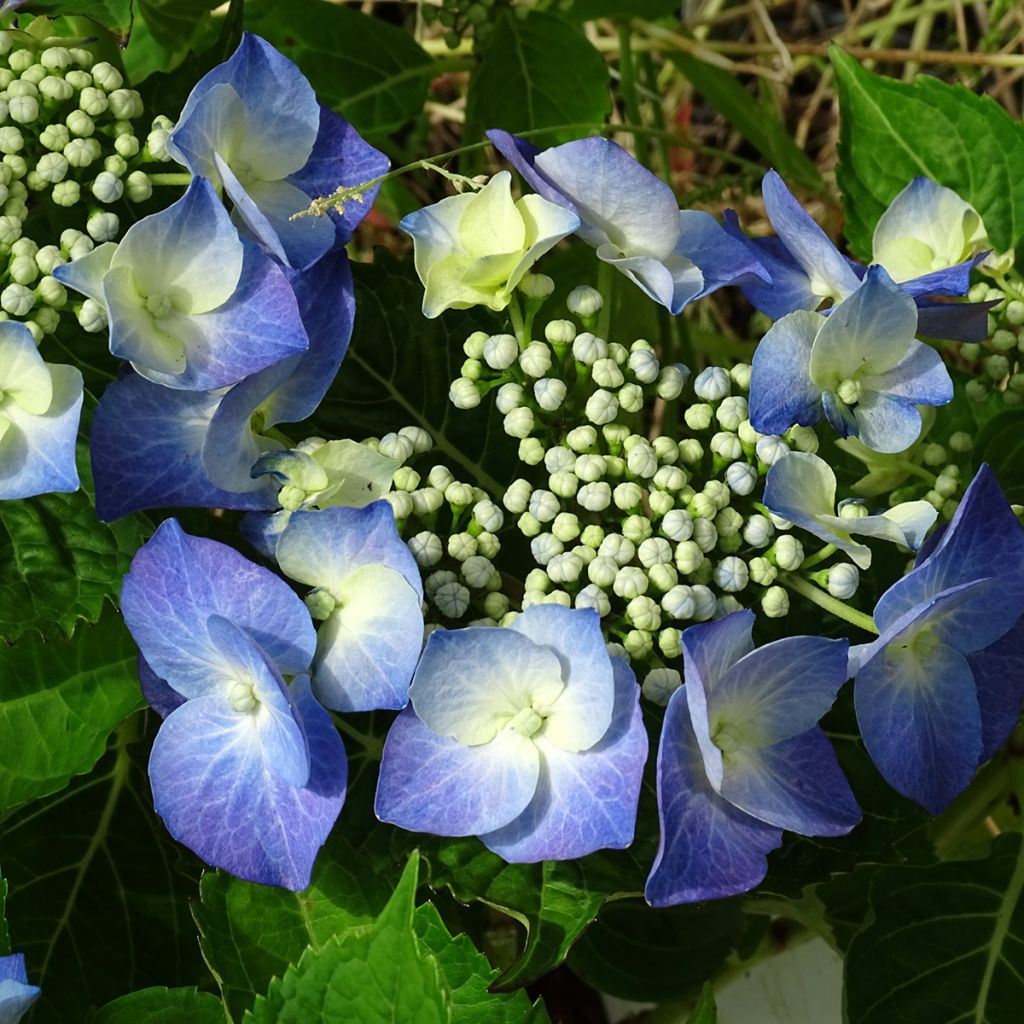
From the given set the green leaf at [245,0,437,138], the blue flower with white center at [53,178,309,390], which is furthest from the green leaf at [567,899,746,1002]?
the green leaf at [245,0,437,138]

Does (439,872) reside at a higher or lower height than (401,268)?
lower

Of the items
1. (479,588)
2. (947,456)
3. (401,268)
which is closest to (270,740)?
(479,588)

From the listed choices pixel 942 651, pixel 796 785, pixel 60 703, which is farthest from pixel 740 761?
pixel 60 703

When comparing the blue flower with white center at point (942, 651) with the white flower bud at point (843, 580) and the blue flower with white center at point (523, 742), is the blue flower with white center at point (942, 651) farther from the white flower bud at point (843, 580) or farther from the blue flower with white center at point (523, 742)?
the blue flower with white center at point (523, 742)

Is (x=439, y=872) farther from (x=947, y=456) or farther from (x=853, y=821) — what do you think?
(x=947, y=456)

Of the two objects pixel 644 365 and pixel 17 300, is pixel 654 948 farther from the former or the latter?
pixel 17 300

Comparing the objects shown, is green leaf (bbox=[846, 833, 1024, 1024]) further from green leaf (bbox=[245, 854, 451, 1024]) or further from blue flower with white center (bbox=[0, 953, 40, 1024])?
blue flower with white center (bbox=[0, 953, 40, 1024])

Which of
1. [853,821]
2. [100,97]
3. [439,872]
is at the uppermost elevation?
[100,97]
